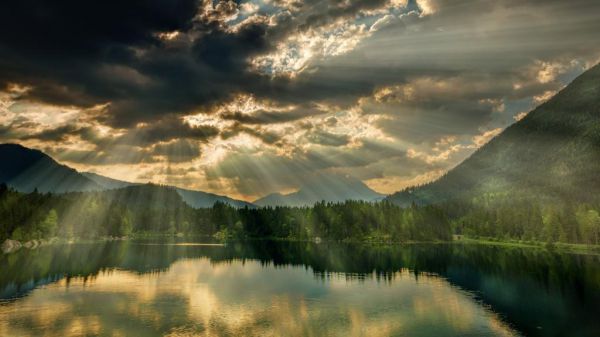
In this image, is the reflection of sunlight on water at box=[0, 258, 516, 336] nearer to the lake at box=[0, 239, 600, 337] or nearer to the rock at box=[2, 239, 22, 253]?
the lake at box=[0, 239, 600, 337]

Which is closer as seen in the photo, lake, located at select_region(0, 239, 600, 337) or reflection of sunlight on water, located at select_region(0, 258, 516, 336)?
reflection of sunlight on water, located at select_region(0, 258, 516, 336)

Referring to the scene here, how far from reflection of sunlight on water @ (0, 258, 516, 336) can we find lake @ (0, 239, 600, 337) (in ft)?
0.57

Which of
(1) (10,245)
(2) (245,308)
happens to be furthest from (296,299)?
(1) (10,245)

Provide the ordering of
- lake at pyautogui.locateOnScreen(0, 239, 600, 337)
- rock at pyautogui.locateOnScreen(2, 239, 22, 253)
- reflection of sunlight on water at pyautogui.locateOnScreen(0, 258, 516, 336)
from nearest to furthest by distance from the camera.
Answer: reflection of sunlight on water at pyautogui.locateOnScreen(0, 258, 516, 336) < lake at pyautogui.locateOnScreen(0, 239, 600, 337) < rock at pyautogui.locateOnScreen(2, 239, 22, 253)

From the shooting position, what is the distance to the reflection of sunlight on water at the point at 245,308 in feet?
179

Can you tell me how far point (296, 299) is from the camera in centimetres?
7812

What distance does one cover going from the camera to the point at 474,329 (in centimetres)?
5628

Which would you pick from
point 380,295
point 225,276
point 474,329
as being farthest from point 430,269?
point 474,329

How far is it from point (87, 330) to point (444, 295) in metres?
65.2

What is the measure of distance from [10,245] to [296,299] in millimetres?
166804

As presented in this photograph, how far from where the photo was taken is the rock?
174 m

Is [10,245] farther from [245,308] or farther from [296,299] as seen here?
[296,299]

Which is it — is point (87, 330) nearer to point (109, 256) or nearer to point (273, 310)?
point (273, 310)

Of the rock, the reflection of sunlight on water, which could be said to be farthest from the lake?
the rock
